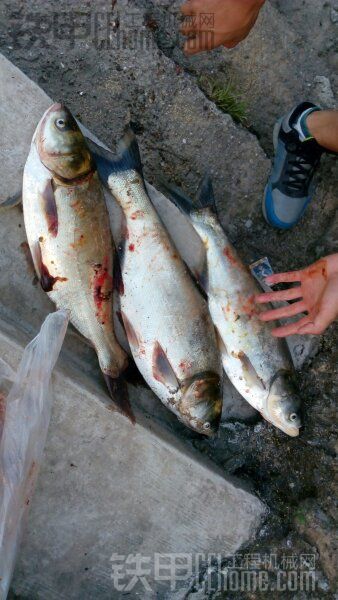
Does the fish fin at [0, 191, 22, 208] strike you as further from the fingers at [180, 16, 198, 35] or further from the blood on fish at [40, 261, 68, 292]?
the fingers at [180, 16, 198, 35]

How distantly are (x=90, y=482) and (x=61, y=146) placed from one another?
182 cm

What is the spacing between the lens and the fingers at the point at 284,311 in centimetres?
316

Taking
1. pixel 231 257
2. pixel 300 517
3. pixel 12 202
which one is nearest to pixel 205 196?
pixel 231 257

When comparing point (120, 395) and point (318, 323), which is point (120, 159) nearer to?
point (120, 395)

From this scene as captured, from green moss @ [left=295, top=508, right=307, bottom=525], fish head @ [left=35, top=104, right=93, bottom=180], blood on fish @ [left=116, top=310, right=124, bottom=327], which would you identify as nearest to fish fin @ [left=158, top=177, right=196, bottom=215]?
fish head @ [left=35, top=104, right=93, bottom=180]

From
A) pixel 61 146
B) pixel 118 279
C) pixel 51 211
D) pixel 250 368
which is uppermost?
pixel 61 146

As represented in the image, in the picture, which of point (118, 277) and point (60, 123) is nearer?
point (60, 123)

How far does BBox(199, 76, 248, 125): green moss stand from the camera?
3904mm

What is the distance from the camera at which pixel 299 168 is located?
3.82 m

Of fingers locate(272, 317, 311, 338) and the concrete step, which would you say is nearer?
the concrete step

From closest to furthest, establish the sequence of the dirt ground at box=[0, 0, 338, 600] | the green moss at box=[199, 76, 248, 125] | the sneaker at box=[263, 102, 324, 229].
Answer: the dirt ground at box=[0, 0, 338, 600], the sneaker at box=[263, 102, 324, 229], the green moss at box=[199, 76, 248, 125]

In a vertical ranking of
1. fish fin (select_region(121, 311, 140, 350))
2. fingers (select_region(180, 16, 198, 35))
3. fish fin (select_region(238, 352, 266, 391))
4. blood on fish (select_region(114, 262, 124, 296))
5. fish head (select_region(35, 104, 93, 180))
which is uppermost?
fingers (select_region(180, 16, 198, 35))

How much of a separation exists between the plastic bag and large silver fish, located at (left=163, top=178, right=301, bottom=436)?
97 cm

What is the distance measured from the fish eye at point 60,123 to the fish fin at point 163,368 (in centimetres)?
128
